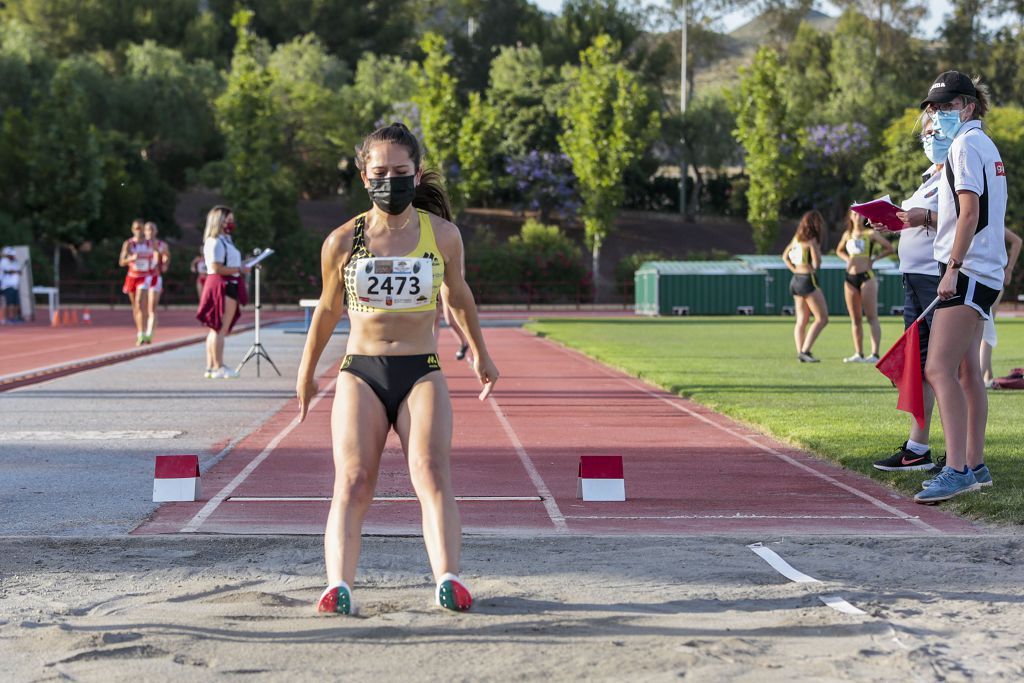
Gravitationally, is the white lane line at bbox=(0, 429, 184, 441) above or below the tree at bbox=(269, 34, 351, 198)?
below

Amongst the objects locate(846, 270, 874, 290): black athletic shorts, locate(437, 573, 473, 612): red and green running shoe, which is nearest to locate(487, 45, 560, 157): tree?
locate(846, 270, 874, 290): black athletic shorts

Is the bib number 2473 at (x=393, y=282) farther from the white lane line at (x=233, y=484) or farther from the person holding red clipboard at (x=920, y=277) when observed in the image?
the person holding red clipboard at (x=920, y=277)

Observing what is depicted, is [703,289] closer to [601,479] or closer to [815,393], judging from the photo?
[815,393]

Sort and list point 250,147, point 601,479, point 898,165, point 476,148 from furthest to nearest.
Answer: point 898,165, point 476,148, point 250,147, point 601,479

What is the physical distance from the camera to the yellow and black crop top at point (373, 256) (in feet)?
17.7

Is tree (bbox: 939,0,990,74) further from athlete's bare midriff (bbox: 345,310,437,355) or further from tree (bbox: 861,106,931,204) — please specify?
athlete's bare midriff (bbox: 345,310,437,355)

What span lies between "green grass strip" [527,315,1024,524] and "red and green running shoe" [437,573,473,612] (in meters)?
3.23

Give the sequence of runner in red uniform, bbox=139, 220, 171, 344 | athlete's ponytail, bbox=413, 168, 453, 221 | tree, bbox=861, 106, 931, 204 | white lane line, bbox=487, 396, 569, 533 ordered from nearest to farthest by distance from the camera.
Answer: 1. athlete's ponytail, bbox=413, 168, 453, 221
2. white lane line, bbox=487, 396, 569, 533
3. runner in red uniform, bbox=139, 220, 171, 344
4. tree, bbox=861, 106, 931, 204

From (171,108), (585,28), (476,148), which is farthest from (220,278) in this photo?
(585,28)

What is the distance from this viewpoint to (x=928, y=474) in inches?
339

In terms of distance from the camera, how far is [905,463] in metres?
8.78

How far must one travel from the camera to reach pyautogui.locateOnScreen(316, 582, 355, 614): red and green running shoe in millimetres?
5086

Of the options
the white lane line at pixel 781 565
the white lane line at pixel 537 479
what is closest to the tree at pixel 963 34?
the white lane line at pixel 537 479

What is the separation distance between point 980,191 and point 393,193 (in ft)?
12.3
